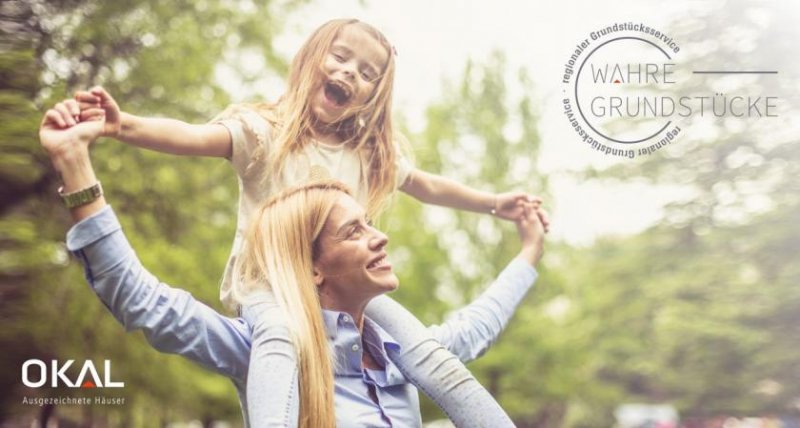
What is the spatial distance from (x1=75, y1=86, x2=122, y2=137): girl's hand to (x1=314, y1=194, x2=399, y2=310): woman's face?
0.37m

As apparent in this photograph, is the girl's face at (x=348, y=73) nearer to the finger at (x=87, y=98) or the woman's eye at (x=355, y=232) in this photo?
the woman's eye at (x=355, y=232)

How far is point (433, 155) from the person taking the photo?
4.89m

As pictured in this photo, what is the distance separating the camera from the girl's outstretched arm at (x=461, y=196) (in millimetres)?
2086

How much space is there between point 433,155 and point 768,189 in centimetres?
166

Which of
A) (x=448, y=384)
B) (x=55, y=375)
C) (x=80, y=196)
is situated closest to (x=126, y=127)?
(x=80, y=196)

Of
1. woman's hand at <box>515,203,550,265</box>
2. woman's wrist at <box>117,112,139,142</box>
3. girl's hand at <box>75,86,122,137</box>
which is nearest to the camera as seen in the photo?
girl's hand at <box>75,86,122,137</box>

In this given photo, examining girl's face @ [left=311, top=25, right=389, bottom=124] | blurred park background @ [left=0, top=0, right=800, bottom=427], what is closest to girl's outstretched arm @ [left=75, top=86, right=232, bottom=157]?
girl's face @ [left=311, top=25, right=389, bottom=124]

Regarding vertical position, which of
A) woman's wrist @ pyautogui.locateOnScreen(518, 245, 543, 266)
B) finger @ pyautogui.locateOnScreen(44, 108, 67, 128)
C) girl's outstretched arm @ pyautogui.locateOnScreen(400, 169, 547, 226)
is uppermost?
girl's outstretched arm @ pyautogui.locateOnScreen(400, 169, 547, 226)

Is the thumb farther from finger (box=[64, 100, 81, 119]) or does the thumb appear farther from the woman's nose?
the woman's nose

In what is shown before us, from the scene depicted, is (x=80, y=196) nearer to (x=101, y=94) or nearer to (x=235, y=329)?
(x=101, y=94)

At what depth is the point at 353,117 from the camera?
1.97 m

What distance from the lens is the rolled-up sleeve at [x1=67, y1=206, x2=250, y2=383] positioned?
3.92 ft

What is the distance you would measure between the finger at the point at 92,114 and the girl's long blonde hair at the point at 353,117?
55cm

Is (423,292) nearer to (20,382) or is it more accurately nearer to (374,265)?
(20,382)
